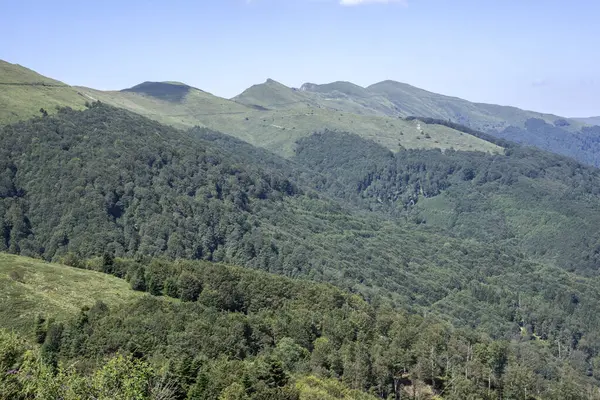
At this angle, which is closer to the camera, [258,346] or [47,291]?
[258,346]

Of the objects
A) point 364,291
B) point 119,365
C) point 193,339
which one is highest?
point 119,365

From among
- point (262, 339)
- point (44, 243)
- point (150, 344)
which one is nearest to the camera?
point (150, 344)

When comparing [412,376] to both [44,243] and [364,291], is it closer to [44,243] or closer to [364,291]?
[364,291]

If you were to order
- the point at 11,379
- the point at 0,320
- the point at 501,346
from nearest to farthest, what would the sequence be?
the point at 11,379 < the point at 0,320 < the point at 501,346

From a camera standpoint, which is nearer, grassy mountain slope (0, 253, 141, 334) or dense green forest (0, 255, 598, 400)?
dense green forest (0, 255, 598, 400)

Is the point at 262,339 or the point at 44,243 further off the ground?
the point at 262,339

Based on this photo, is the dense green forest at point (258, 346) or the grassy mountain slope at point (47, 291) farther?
the grassy mountain slope at point (47, 291)

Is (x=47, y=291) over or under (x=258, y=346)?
over

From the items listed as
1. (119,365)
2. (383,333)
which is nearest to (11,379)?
(119,365)
